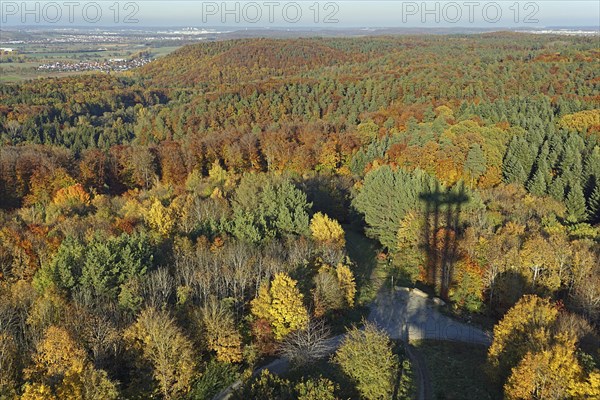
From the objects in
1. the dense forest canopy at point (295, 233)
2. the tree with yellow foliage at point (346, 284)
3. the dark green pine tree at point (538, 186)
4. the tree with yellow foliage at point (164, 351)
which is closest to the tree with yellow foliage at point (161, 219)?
the dense forest canopy at point (295, 233)

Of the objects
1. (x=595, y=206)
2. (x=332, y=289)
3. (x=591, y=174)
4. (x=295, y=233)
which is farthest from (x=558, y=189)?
(x=332, y=289)

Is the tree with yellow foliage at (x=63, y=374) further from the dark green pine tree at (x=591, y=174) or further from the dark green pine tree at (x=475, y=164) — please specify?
the dark green pine tree at (x=591, y=174)

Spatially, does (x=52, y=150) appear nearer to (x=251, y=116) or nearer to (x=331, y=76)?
(x=251, y=116)

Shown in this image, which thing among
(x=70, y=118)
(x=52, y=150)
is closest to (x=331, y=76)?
(x=70, y=118)

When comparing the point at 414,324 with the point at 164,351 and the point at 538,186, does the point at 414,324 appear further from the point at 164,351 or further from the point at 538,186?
the point at 538,186

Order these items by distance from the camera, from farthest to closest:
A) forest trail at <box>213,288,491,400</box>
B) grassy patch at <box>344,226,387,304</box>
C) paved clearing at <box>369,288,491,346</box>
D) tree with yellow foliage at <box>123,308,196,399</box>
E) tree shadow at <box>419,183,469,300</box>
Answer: tree shadow at <box>419,183,469,300</box>, grassy patch at <box>344,226,387,304</box>, paved clearing at <box>369,288,491,346</box>, forest trail at <box>213,288,491,400</box>, tree with yellow foliage at <box>123,308,196,399</box>

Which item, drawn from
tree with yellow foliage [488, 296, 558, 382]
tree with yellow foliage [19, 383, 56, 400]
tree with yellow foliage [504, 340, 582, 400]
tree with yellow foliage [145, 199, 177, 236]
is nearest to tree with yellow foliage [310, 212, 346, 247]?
tree with yellow foliage [145, 199, 177, 236]

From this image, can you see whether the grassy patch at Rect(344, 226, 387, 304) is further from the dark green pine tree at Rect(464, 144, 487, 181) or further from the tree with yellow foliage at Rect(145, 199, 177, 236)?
the dark green pine tree at Rect(464, 144, 487, 181)
